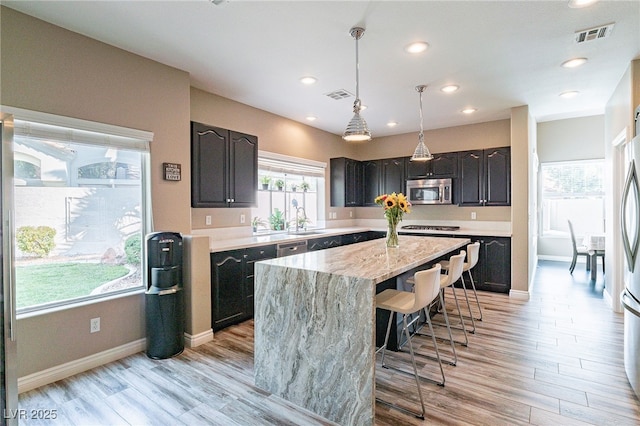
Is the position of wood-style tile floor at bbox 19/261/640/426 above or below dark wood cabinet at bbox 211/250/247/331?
below

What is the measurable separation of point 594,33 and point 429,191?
3398mm

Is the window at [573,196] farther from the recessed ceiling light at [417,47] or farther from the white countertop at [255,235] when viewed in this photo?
the recessed ceiling light at [417,47]

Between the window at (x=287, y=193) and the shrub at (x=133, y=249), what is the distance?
6.18ft

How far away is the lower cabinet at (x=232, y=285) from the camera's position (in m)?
3.49

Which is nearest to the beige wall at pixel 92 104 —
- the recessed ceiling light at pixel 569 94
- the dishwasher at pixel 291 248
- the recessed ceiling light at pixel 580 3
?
the dishwasher at pixel 291 248

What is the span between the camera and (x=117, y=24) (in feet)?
8.34

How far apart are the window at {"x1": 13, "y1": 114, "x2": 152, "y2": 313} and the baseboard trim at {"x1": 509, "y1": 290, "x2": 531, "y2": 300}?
4.89 metres

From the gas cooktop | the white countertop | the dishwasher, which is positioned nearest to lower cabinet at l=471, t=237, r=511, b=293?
the white countertop

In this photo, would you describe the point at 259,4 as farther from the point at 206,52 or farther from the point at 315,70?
the point at 315,70

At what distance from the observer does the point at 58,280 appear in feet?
8.72

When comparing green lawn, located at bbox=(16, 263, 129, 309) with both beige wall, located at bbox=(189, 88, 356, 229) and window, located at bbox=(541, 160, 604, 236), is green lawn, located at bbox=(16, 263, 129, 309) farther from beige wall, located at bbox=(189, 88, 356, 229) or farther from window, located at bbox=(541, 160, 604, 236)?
window, located at bbox=(541, 160, 604, 236)

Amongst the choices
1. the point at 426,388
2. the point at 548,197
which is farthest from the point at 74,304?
the point at 548,197

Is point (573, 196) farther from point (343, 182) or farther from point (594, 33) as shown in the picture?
point (594, 33)

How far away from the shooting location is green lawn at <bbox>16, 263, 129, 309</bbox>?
8.11 ft
